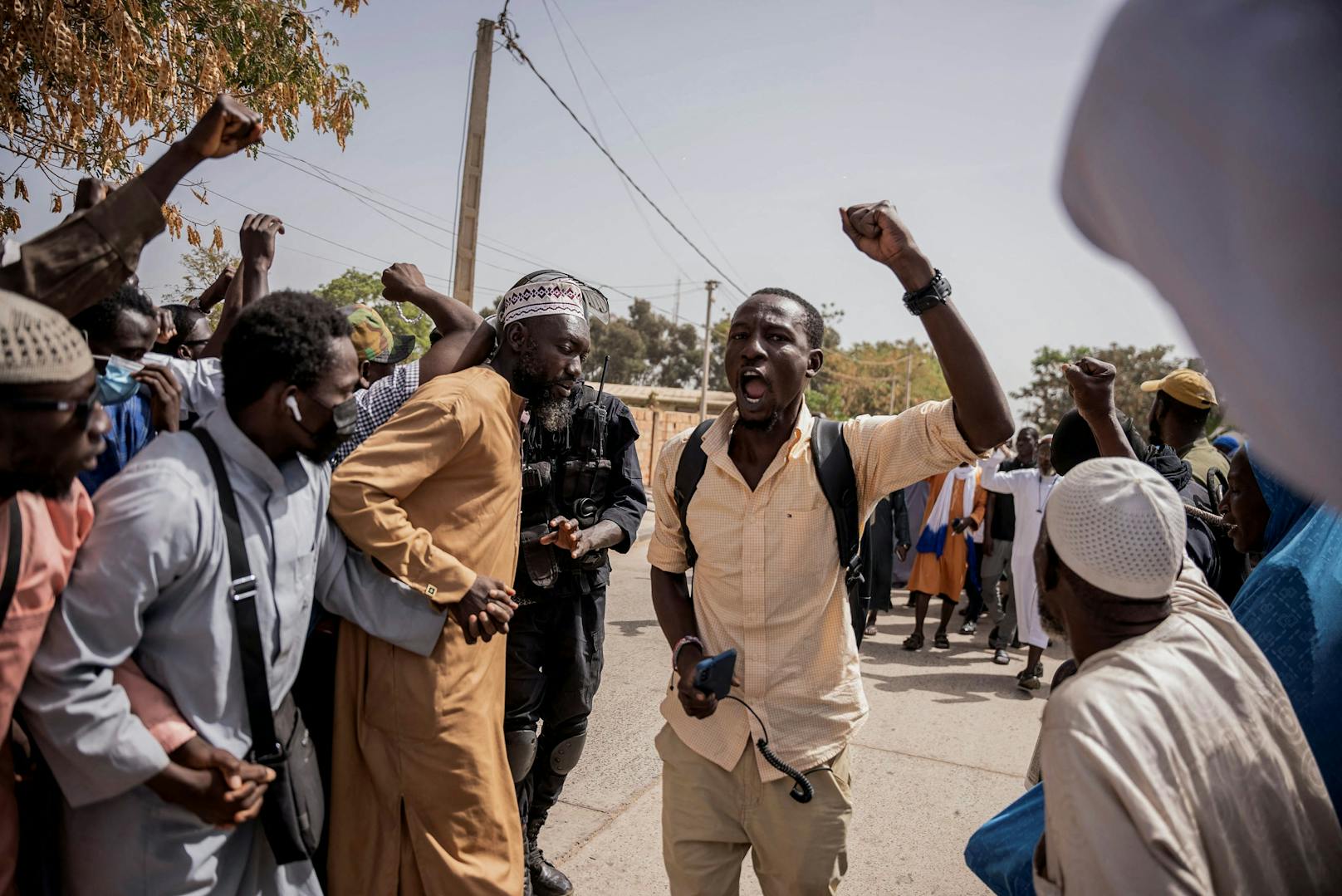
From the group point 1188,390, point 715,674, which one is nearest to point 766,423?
point 715,674

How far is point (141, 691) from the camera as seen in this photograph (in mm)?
1739

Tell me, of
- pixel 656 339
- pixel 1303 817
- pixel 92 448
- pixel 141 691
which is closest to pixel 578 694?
pixel 141 691

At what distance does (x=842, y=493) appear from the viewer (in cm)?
254

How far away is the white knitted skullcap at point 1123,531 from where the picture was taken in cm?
148

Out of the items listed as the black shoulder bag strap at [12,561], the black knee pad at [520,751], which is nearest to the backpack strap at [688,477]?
the black knee pad at [520,751]

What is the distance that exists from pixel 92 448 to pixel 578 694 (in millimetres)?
2353

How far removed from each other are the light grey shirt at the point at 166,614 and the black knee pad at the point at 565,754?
1.65 metres

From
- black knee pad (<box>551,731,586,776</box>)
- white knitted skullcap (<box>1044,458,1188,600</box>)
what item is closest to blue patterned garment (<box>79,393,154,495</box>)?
black knee pad (<box>551,731,586,776</box>)

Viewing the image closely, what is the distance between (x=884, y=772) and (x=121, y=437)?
163 inches

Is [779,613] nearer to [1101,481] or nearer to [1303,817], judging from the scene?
[1101,481]

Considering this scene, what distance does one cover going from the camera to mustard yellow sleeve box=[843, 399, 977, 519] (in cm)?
234

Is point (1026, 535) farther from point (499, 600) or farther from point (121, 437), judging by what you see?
point (121, 437)

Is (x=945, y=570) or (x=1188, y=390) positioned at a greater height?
(x=1188, y=390)

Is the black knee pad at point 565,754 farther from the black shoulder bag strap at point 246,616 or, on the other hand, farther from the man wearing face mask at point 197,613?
the black shoulder bag strap at point 246,616
